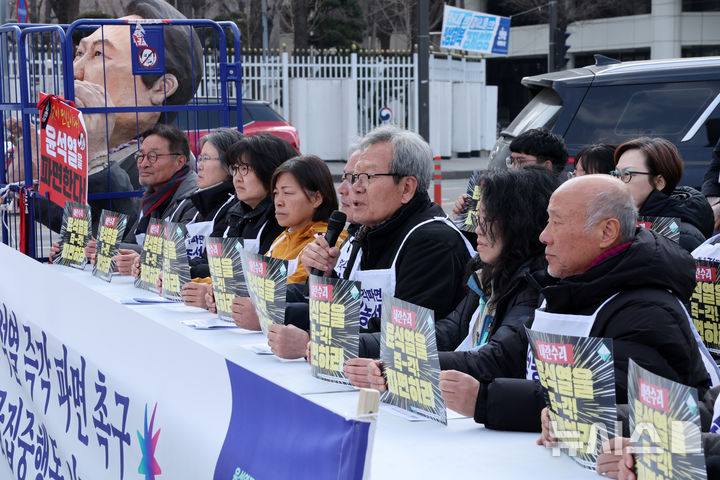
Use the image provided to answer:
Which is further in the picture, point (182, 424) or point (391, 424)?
point (391, 424)

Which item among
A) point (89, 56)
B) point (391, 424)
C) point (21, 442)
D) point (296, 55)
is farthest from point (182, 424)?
point (296, 55)

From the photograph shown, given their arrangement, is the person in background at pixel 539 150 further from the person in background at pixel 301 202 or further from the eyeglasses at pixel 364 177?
the eyeglasses at pixel 364 177

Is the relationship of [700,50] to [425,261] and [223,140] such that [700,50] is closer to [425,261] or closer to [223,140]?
[223,140]

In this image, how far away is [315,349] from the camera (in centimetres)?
306

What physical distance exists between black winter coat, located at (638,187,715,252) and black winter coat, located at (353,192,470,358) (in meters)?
1.35

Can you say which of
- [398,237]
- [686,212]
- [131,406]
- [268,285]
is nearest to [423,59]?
[686,212]

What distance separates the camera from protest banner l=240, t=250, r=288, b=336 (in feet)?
11.1

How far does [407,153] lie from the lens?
12.3 feet

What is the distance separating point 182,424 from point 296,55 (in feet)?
65.8

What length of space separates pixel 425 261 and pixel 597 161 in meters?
1.87

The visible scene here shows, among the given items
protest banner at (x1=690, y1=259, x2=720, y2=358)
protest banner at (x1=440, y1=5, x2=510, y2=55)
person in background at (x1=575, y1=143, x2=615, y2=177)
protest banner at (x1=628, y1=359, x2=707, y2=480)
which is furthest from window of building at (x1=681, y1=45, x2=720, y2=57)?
protest banner at (x1=628, y1=359, x2=707, y2=480)

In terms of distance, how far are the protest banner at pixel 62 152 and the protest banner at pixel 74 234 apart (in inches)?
2.5

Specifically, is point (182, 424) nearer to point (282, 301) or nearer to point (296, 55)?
point (282, 301)

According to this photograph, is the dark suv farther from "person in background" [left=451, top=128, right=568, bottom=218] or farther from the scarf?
the scarf
